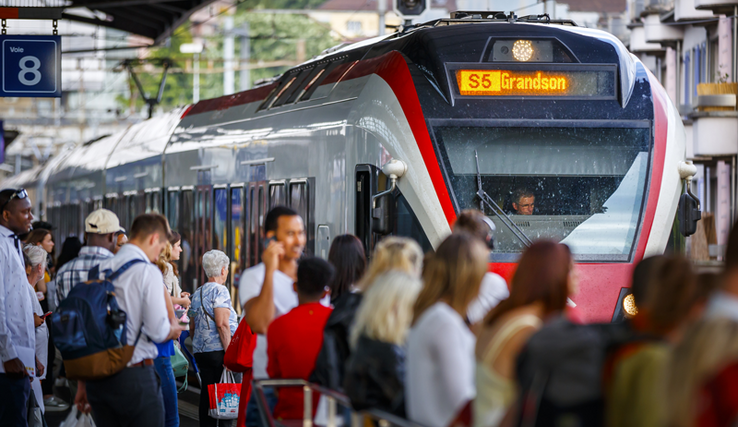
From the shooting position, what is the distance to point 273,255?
6430 millimetres

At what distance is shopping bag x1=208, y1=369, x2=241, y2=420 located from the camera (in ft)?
30.3

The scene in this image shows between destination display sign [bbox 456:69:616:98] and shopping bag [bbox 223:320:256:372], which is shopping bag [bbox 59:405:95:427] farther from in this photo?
destination display sign [bbox 456:69:616:98]

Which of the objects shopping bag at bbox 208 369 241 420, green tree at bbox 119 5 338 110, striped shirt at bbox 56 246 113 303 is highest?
green tree at bbox 119 5 338 110

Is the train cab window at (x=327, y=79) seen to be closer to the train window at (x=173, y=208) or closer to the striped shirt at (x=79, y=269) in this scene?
the striped shirt at (x=79, y=269)

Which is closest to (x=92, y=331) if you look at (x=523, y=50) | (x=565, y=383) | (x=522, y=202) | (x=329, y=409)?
(x=329, y=409)

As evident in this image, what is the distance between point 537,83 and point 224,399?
362cm

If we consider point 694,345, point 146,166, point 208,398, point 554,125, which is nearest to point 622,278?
point 554,125

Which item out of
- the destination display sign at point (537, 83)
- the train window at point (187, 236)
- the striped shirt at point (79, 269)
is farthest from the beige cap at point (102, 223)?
the train window at point (187, 236)

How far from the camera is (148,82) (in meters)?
66.2

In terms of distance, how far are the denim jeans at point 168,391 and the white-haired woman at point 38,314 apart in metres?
1.06

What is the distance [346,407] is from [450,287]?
0.81 m

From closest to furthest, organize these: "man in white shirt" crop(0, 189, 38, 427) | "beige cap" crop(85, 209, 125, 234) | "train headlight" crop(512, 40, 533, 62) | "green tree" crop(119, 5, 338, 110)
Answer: "beige cap" crop(85, 209, 125, 234), "man in white shirt" crop(0, 189, 38, 427), "train headlight" crop(512, 40, 533, 62), "green tree" crop(119, 5, 338, 110)

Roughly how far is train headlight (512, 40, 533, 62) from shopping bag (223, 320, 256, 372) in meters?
3.36

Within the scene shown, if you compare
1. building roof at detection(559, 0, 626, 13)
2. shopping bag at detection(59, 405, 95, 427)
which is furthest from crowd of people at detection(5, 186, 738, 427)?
building roof at detection(559, 0, 626, 13)
